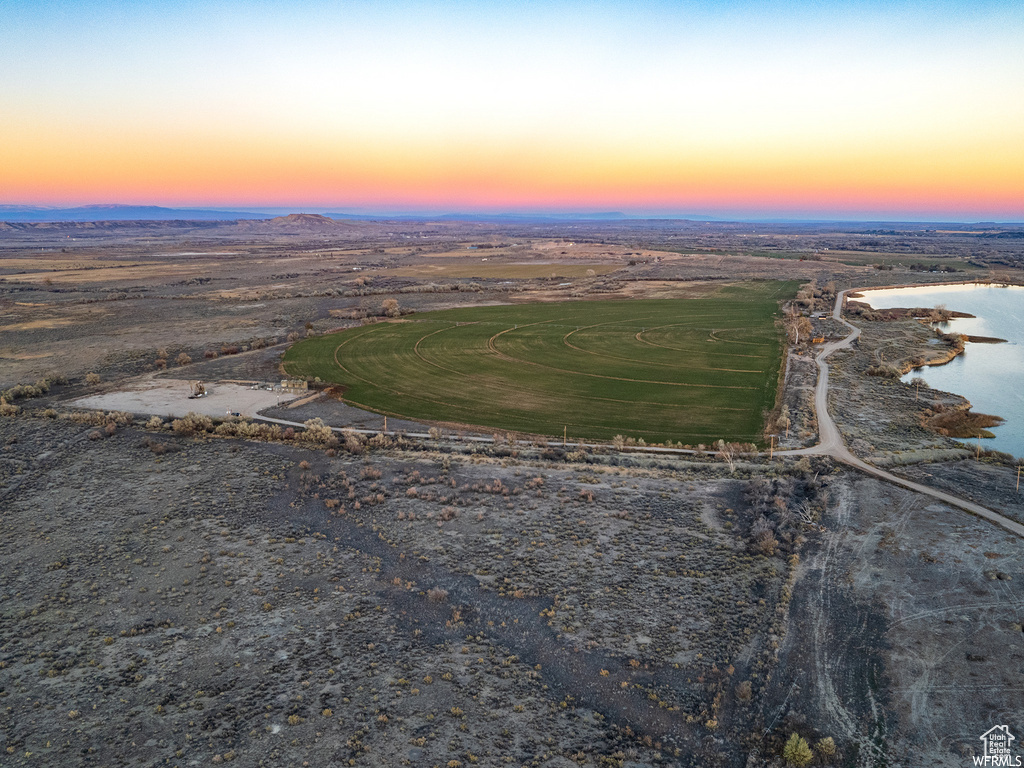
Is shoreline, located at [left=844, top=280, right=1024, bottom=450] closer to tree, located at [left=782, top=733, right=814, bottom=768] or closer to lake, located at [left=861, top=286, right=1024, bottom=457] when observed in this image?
lake, located at [left=861, top=286, right=1024, bottom=457]

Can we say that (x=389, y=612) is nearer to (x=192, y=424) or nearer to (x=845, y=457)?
(x=192, y=424)

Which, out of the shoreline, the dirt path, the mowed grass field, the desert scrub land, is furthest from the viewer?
the shoreline

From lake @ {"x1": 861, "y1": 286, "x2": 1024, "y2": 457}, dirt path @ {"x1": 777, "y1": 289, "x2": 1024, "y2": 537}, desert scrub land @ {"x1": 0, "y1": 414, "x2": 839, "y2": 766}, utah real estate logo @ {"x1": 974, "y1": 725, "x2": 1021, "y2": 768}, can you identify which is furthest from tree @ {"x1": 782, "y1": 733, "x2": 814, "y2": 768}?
lake @ {"x1": 861, "y1": 286, "x2": 1024, "y2": 457}

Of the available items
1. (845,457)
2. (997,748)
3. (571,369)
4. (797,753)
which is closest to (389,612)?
(797,753)

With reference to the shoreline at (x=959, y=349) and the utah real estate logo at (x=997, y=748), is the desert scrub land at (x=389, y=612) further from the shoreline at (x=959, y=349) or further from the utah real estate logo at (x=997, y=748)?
the shoreline at (x=959, y=349)

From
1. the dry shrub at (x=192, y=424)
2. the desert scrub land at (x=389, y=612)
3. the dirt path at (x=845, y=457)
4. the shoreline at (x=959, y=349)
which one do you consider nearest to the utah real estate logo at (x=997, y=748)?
the desert scrub land at (x=389, y=612)

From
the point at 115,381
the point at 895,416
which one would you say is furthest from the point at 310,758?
the point at 115,381
